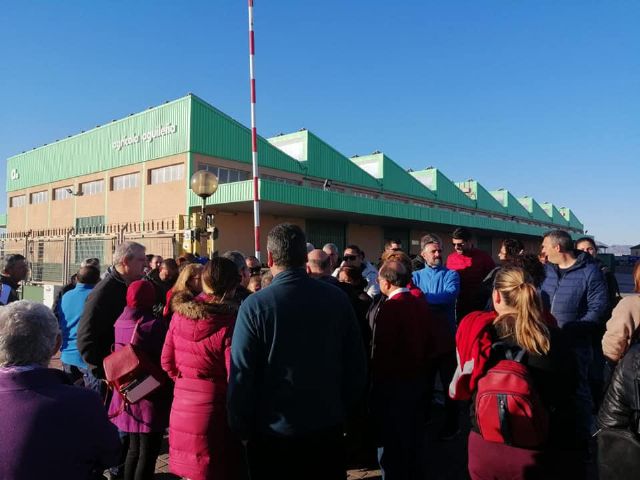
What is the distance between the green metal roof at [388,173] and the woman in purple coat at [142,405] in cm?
2582

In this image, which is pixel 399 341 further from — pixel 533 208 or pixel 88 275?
pixel 533 208

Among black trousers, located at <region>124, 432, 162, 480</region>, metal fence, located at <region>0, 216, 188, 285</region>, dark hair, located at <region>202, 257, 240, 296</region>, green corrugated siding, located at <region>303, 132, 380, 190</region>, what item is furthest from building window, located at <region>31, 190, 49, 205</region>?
dark hair, located at <region>202, 257, 240, 296</region>

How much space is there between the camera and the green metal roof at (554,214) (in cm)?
5294

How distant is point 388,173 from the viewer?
95.4ft

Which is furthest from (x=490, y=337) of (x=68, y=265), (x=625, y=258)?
(x=625, y=258)

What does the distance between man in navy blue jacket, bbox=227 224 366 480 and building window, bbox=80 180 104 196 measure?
24.5 m

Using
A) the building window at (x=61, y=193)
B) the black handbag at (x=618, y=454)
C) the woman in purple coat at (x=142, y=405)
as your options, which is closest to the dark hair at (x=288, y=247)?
the woman in purple coat at (x=142, y=405)

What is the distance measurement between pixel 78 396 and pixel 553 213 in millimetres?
59741

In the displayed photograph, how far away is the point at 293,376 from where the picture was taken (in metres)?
2.31

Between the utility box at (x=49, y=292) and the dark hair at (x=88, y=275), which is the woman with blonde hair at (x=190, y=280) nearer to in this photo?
the dark hair at (x=88, y=275)

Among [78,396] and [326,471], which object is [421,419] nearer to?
[326,471]

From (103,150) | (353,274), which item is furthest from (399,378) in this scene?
(103,150)

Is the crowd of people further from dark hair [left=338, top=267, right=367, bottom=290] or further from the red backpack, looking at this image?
dark hair [left=338, top=267, right=367, bottom=290]

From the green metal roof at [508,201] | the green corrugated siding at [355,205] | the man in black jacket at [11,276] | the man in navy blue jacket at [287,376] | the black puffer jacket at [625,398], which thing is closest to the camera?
the black puffer jacket at [625,398]
